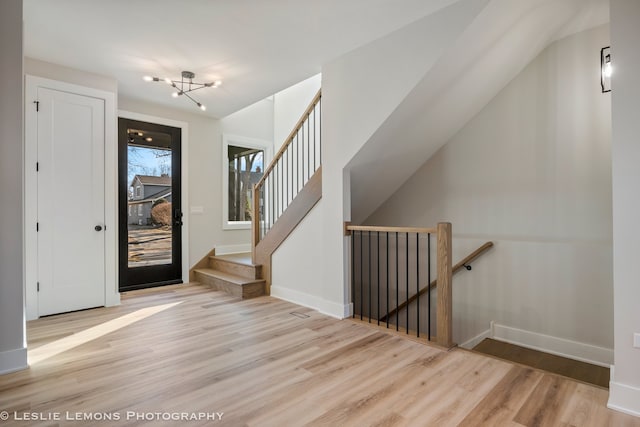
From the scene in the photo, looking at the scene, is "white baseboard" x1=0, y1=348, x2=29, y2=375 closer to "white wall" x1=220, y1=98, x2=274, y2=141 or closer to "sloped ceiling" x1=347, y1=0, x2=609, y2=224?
"sloped ceiling" x1=347, y1=0, x2=609, y2=224

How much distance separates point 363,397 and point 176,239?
13.0 feet

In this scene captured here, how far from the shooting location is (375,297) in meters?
4.91

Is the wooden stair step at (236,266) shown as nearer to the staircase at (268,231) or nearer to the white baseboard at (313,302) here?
the staircase at (268,231)

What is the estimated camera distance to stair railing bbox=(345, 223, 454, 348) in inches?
107

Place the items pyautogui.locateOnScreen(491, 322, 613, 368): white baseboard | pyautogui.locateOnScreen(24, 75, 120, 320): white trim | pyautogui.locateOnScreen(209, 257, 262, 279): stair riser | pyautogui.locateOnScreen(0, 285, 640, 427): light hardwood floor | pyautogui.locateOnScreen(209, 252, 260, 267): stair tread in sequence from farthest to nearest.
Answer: pyautogui.locateOnScreen(209, 252, 260, 267): stair tread < pyautogui.locateOnScreen(209, 257, 262, 279): stair riser < pyautogui.locateOnScreen(24, 75, 120, 320): white trim < pyautogui.locateOnScreen(491, 322, 613, 368): white baseboard < pyautogui.locateOnScreen(0, 285, 640, 427): light hardwood floor

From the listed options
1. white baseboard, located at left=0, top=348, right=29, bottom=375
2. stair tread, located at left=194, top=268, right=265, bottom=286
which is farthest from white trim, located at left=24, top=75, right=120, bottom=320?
stair tread, located at left=194, top=268, right=265, bottom=286

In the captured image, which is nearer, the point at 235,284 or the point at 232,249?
the point at 235,284

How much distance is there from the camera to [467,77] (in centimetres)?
303

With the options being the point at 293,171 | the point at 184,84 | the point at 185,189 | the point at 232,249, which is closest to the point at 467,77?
the point at 293,171

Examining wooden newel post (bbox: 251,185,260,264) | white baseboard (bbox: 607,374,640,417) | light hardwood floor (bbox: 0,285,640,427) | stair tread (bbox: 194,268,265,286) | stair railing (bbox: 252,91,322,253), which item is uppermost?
stair railing (bbox: 252,91,322,253)

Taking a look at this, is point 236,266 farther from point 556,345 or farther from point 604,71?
point 604,71

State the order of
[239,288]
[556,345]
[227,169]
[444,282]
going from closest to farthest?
[444,282], [556,345], [239,288], [227,169]

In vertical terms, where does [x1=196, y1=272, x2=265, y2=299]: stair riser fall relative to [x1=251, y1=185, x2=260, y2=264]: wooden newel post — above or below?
below

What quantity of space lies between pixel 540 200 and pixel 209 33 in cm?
363
